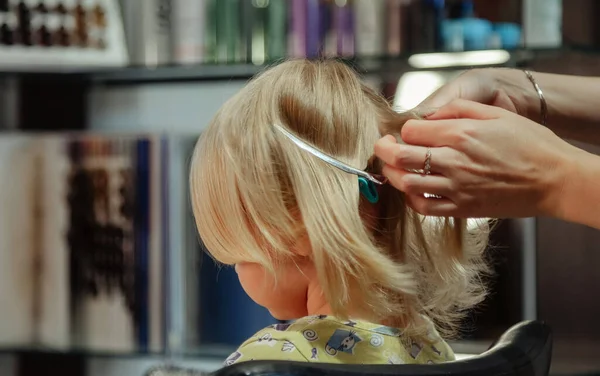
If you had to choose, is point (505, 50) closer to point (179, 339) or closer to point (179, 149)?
point (179, 149)

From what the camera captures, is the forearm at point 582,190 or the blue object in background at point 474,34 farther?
the blue object in background at point 474,34

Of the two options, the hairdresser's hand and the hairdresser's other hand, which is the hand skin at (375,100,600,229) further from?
the hairdresser's hand

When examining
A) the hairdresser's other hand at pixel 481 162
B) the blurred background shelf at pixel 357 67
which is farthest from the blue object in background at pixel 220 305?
the hairdresser's other hand at pixel 481 162

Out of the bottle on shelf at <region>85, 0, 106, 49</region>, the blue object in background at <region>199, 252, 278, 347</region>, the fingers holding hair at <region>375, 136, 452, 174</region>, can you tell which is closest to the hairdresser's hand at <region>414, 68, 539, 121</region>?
the fingers holding hair at <region>375, 136, 452, 174</region>

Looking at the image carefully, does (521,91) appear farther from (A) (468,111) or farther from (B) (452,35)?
(B) (452,35)

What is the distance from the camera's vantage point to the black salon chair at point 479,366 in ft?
2.16

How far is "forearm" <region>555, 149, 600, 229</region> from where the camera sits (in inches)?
36.0

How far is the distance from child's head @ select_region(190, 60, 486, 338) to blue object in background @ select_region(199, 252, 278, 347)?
2.31 feet

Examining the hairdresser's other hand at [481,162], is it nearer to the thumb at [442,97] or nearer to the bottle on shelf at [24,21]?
the thumb at [442,97]

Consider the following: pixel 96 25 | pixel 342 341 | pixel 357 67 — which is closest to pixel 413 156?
pixel 342 341

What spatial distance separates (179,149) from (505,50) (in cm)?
77

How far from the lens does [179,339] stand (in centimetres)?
177

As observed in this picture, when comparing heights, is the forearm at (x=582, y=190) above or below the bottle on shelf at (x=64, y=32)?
below

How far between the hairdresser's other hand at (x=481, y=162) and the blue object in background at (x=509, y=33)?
80cm
